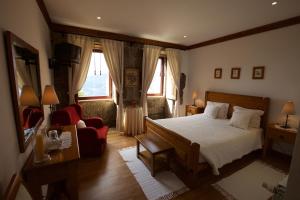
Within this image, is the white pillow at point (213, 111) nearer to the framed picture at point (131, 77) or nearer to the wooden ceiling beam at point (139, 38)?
the wooden ceiling beam at point (139, 38)

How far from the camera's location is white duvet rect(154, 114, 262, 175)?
227cm

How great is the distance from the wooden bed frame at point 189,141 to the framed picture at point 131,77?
54.7 inches

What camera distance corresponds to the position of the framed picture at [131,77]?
4.29 metres

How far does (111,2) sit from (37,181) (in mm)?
2401

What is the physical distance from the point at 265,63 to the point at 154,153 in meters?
2.94

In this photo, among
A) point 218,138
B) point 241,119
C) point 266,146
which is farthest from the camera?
point 241,119

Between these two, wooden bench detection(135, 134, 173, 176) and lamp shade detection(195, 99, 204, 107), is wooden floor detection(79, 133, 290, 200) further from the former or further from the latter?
lamp shade detection(195, 99, 204, 107)

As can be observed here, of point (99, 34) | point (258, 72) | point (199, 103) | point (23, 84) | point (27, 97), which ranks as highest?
point (99, 34)

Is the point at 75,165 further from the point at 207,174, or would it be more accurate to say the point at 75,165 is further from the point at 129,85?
the point at 129,85

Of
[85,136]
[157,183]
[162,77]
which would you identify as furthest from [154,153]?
[162,77]

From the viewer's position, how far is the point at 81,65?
358cm

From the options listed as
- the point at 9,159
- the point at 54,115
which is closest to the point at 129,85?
the point at 54,115

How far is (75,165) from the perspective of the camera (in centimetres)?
151

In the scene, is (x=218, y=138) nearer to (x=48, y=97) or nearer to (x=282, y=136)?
(x=282, y=136)
